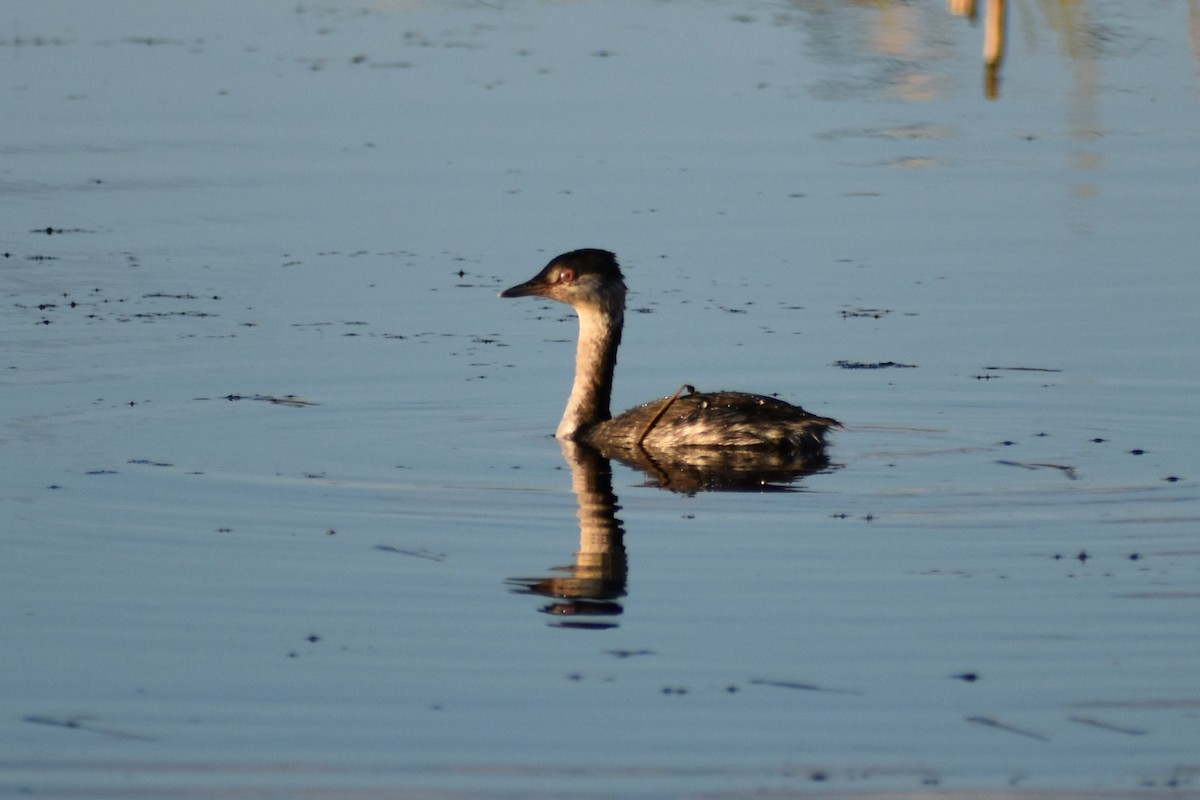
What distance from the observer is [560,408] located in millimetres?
12117

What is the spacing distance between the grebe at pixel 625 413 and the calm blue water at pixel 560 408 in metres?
0.37

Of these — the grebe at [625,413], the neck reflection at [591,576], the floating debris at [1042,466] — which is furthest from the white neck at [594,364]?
the floating debris at [1042,466]

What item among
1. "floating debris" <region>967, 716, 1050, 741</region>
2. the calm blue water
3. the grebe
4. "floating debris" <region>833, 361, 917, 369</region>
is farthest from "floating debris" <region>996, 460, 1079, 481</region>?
"floating debris" <region>967, 716, 1050, 741</region>

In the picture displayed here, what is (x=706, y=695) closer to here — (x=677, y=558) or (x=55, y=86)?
(x=677, y=558)

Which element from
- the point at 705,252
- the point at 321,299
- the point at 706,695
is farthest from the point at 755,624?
the point at 705,252

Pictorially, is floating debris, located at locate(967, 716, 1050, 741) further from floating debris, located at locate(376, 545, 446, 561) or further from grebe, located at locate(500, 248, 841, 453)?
grebe, located at locate(500, 248, 841, 453)

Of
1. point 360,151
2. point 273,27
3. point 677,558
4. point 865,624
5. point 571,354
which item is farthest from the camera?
point 273,27

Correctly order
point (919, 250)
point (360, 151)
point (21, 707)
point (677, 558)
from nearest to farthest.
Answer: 1. point (21, 707)
2. point (677, 558)
3. point (919, 250)
4. point (360, 151)

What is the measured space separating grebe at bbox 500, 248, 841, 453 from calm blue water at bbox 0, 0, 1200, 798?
14.6 inches

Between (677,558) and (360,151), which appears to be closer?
(677,558)

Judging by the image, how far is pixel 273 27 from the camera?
2583 cm

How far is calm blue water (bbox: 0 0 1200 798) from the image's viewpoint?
671cm

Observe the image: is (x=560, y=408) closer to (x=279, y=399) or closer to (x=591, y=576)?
(x=279, y=399)

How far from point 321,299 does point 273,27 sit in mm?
12440
